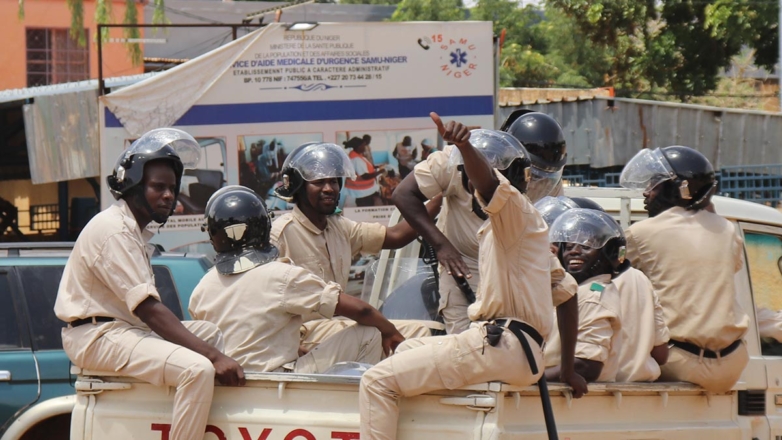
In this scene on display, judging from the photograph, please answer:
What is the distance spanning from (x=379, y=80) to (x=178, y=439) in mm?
6803

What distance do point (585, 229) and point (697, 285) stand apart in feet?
2.29

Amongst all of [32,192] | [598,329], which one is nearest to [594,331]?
[598,329]

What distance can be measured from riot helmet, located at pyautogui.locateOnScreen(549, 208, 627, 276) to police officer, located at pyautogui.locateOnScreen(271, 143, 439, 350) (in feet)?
2.85

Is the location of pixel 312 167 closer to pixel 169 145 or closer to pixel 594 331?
pixel 169 145

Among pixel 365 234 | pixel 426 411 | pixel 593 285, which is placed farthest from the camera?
pixel 365 234

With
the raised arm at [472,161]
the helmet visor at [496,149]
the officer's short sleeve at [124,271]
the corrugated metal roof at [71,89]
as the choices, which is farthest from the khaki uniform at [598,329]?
the corrugated metal roof at [71,89]

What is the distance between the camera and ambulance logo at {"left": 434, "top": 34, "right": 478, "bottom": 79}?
1048cm

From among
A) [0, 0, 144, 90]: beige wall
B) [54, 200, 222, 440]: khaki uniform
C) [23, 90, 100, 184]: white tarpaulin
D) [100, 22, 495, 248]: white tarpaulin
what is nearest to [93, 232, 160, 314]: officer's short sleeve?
[54, 200, 222, 440]: khaki uniform

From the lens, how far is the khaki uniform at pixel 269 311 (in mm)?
4559

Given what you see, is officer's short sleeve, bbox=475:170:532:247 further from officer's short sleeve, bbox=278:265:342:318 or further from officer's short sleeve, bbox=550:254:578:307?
officer's short sleeve, bbox=278:265:342:318

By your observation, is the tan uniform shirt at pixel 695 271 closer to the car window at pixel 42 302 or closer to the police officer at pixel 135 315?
the police officer at pixel 135 315

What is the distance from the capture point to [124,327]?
4395 millimetres

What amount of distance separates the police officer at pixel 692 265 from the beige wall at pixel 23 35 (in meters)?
19.4

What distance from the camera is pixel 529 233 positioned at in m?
3.95
